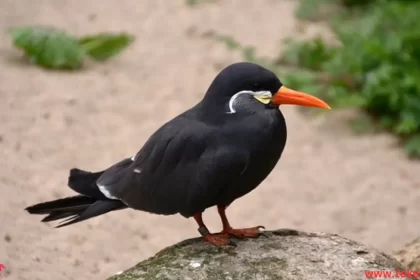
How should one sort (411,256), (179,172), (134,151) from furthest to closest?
(134,151)
(411,256)
(179,172)

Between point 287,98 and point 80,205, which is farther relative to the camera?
point 80,205

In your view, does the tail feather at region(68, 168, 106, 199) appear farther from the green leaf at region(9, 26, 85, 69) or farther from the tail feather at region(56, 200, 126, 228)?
the green leaf at region(9, 26, 85, 69)

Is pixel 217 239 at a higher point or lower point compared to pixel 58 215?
higher

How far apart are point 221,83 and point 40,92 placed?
3246 mm

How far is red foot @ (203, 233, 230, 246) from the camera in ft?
8.89

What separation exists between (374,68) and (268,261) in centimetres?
372

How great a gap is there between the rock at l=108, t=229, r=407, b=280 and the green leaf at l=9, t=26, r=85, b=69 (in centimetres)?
356

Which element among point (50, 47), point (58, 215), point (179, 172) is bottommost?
point (58, 215)

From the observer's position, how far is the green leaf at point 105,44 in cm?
626

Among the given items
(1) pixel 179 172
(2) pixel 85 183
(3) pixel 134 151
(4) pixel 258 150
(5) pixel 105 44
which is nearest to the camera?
(4) pixel 258 150

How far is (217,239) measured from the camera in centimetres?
272

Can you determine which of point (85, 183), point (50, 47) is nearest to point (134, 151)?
point (50, 47)

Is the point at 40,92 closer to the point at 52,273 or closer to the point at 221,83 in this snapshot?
the point at 52,273

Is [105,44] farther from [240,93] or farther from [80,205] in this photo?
[240,93]
